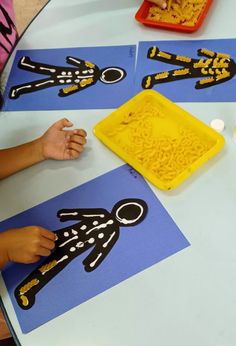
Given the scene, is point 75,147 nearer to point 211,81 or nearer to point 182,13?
point 211,81

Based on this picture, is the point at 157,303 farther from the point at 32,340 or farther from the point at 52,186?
the point at 52,186

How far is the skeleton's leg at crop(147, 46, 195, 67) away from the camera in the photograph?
2.96 feet

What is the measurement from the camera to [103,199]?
0.73 meters

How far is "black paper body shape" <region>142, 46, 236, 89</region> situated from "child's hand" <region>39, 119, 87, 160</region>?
0.19 m

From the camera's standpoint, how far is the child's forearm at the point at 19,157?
0.79 metres

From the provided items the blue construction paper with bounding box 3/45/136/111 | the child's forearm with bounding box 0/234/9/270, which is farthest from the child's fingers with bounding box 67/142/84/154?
the child's forearm with bounding box 0/234/9/270

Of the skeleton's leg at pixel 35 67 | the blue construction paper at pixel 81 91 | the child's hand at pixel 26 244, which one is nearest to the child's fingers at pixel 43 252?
the child's hand at pixel 26 244

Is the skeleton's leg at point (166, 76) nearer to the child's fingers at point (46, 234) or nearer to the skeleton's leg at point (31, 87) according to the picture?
the skeleton's leg at point (31, 87)

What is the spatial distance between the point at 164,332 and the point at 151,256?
0.38ft

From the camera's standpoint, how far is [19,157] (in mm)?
799

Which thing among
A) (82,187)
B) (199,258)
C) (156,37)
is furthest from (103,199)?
(156,37)

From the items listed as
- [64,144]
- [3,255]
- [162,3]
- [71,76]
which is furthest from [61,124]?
[162,3]

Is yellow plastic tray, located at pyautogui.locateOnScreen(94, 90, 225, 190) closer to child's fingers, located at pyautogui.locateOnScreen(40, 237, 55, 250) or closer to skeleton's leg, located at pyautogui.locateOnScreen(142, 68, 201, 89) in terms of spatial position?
skeleton's leg, located at pyautogui.locateOnScreen(142, 68, 201, 89)

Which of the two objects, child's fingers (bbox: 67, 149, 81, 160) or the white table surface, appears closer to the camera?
the white table surface
